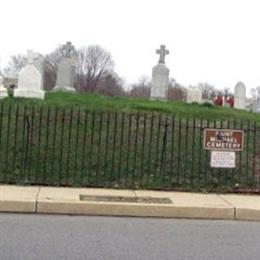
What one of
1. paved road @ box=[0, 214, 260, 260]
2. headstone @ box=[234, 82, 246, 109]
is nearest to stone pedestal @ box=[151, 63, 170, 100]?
headstone @ box=[234, 82, 246, 109]

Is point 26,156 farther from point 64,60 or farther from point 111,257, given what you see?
point 64,60

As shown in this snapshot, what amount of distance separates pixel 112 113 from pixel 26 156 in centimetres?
369

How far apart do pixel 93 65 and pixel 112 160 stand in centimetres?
8205

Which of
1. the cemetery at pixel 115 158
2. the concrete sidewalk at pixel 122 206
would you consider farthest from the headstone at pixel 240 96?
the concrete sidewalk at pixel 122 206

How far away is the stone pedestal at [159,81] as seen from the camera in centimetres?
2566

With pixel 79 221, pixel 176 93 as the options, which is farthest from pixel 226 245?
pixel 176 93

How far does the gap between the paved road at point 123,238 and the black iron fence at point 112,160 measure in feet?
8.59

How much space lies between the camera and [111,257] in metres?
6.50

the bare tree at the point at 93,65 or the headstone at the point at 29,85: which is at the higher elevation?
the bare tree at the point at 93,65

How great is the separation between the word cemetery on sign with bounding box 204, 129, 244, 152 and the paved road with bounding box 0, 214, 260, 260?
2.81 m

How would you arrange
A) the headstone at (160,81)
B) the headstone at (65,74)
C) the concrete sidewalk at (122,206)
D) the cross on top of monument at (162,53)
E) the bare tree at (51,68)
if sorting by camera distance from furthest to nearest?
the bare tree at (51,68) → the cross on top of monument at (162,53) → the headstone at (160,81) → the headstone at (65,74) → the concrete sidewalk at (122,206)

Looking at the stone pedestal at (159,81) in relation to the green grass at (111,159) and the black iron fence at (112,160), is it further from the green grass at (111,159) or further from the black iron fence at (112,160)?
the black iron fence at (112,160)

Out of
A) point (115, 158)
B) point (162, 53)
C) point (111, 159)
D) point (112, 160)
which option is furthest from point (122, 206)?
point (162, 53)

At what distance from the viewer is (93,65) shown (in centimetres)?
9350
